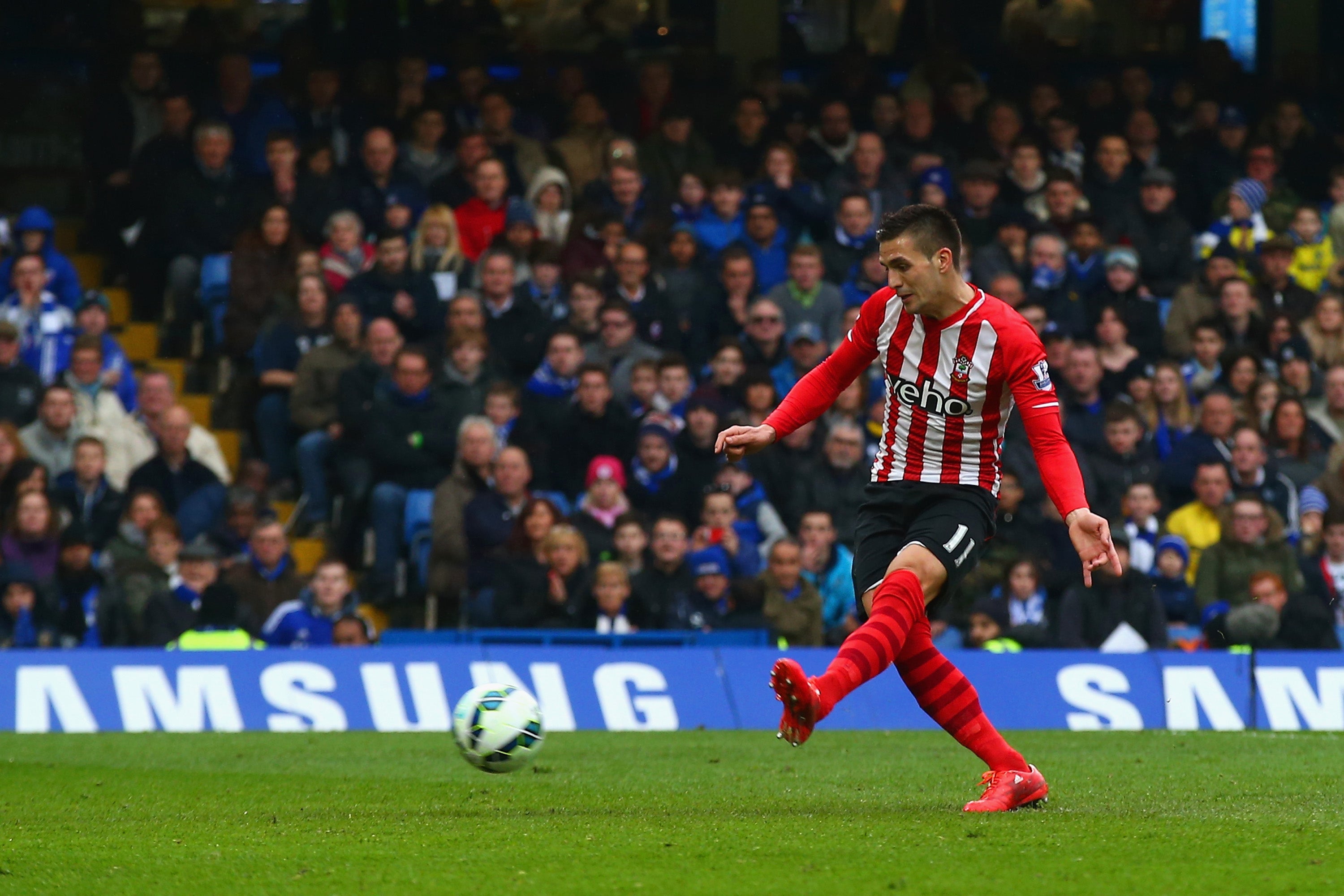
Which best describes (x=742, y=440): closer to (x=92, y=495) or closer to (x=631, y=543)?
(x=631, y=543)

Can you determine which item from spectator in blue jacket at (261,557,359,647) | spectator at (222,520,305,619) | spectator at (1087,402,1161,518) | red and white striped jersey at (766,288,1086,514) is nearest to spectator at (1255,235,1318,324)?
spectator at (1087,402,1161,518)

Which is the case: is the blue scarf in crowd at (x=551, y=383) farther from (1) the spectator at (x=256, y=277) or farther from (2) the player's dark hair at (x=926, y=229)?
(2) the player's dark hair at (x=926, y=229)

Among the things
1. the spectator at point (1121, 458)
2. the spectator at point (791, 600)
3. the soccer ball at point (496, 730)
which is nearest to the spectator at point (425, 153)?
the spectator at point (791, 600)

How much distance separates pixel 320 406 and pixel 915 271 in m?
8.55

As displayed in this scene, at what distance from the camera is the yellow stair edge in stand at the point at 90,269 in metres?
16.2

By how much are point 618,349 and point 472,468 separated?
6.29 ft

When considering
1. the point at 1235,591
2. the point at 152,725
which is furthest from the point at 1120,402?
the point at 152,725

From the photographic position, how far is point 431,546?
13.1 metres

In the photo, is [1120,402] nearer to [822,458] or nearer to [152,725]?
[822,458]

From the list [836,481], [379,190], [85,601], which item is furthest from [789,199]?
[85,601]

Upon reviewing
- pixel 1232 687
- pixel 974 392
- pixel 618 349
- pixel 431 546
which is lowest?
pixel 1232 687

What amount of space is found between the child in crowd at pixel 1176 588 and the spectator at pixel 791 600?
8.12 feet

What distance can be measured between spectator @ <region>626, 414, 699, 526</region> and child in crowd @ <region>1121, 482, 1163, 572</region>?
313 cm

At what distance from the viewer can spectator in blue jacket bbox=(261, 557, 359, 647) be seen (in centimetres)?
1236
